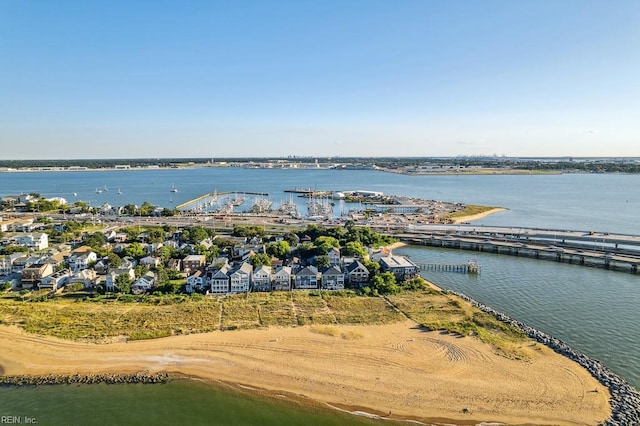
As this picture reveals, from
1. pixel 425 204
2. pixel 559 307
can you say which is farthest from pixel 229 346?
pixel 425 204

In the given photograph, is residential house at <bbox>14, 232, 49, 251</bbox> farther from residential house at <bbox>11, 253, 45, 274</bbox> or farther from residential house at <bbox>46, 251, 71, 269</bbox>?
residential house at <bbox>11, 253, 45, 274</bbox>

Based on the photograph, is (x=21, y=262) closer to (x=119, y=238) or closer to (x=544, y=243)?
(x=119, y=238)

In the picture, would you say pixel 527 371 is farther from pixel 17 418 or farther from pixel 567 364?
pixel 17 418

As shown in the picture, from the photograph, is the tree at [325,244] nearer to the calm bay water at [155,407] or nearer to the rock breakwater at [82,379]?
the calm bay water at [155,407]

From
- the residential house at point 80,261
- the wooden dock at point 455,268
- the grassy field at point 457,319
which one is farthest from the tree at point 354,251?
the residential house at point 80,261

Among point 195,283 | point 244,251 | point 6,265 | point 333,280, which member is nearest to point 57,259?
point 6,265

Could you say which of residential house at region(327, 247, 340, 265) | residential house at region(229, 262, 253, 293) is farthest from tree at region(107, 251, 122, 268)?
residential house at region(327, 247, 340, 265)
